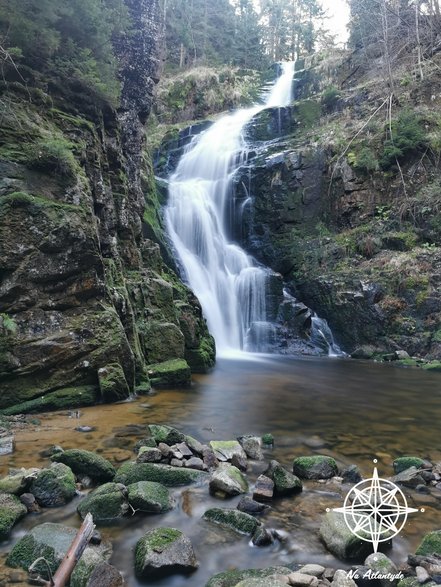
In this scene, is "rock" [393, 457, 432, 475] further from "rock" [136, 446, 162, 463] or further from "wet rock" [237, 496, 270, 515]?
"rock" [136, 446, 162, 463]

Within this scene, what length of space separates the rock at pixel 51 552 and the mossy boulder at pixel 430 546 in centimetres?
238

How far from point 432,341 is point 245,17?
4828 cm

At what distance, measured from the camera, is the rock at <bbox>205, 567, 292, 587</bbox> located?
2949 mm

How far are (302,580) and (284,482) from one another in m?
1.63

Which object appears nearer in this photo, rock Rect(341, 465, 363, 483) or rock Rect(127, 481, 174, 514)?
rock Rect(127, 481, 174, 514)

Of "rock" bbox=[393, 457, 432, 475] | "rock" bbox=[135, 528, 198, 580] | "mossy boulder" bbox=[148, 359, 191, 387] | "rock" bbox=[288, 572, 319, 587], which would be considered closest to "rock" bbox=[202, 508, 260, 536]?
"rock" bbox=[135, 528, 198, 580]

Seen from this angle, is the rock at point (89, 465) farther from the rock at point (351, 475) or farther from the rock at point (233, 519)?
the rock at point (351, 475)

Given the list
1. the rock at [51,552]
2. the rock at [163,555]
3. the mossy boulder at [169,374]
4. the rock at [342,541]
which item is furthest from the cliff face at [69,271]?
the rock at [342,541]

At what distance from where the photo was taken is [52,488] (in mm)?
4137

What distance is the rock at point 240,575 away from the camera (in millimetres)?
2949

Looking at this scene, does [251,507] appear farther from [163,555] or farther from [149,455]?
[149,455]

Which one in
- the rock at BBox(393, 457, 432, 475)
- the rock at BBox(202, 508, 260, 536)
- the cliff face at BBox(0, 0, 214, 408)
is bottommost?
the rock at BBox(393, 457, 432, 475)

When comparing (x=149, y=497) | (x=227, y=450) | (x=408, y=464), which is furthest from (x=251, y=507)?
(x=408, y=464)

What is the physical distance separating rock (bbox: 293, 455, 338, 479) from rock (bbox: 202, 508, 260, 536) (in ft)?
4.38
